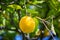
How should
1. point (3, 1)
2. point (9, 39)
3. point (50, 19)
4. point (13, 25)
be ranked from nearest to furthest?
1. point (3, 1)
2. point (50, 19)
3. point (13, 25)
4. point (9, 39)

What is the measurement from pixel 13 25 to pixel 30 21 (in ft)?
1.19

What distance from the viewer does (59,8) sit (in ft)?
4.33

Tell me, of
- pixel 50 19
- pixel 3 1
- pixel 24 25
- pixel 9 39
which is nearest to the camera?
pixel 24 25

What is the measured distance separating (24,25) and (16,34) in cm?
54

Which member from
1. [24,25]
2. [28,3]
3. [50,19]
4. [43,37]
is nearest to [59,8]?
[50,19]

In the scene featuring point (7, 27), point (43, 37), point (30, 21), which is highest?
point (30, 21)

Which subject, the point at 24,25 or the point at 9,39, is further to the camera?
the point at 9,39

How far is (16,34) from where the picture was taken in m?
1.64

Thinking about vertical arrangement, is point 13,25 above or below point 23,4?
below

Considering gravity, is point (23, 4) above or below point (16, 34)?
above

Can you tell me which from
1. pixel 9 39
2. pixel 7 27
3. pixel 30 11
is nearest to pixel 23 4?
pixel 30 11

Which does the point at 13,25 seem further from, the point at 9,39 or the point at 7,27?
the point at 9,39

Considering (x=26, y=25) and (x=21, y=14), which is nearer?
(x=26, y=25)

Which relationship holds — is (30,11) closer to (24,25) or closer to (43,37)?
(24,25)
